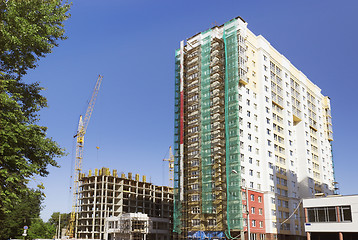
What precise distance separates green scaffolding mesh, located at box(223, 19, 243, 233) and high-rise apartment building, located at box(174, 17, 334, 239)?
0.79 ft

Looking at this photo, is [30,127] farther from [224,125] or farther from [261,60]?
[261,60]

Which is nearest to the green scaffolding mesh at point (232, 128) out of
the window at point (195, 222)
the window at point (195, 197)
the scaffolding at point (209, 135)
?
the scaffolding at point (209, 135)

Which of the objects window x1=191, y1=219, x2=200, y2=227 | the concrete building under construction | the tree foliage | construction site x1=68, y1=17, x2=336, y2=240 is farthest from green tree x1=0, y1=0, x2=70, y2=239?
the concrete building under construction

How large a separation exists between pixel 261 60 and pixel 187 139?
31.8 m

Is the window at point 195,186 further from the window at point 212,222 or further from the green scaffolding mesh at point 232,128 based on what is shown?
the green scaffolding mesh at point 232,128

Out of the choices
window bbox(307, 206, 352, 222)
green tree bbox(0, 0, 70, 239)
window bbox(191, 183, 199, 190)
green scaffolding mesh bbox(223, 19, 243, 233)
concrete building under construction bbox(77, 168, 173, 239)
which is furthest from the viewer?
concrete building under construction bbox(77, 168, 173, 239)

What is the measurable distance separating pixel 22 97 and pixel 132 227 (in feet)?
339

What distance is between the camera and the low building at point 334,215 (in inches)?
2685

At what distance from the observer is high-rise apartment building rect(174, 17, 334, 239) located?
87.6 m

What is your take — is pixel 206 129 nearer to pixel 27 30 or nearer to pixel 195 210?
pixel 195 210

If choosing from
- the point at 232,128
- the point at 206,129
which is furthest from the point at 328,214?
the point at 206,129

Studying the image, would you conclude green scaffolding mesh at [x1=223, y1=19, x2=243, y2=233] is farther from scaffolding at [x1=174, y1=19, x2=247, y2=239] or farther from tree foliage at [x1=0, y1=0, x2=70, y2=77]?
tree foliage at [x1=0, y1=0, x2=70, y2=77]

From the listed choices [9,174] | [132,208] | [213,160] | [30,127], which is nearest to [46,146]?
[30,127]

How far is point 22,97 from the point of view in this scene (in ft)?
74.2
